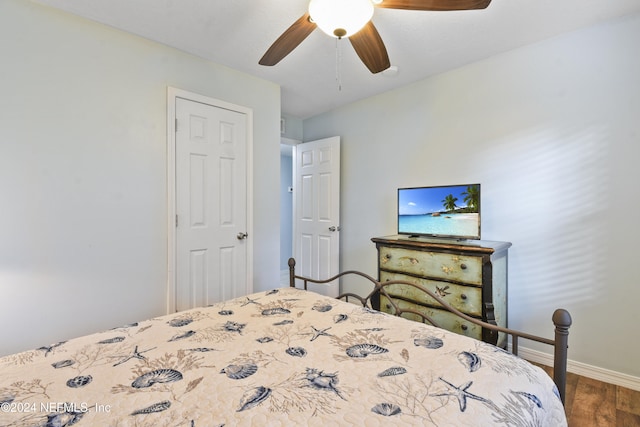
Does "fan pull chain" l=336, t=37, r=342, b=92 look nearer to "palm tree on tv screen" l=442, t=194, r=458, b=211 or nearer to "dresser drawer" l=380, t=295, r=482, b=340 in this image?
"palm tree on tv screen" l=442, t=194, r=458, b=211

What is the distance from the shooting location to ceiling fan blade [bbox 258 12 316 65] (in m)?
1.58

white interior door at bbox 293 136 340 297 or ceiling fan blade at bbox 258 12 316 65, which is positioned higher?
ceiling fan blade at bbox 258 12 316 65

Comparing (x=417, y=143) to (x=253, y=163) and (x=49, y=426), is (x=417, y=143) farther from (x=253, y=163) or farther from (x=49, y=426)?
(x=49, y=426)

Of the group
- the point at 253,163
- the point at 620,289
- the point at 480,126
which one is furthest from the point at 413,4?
the point at 620,289

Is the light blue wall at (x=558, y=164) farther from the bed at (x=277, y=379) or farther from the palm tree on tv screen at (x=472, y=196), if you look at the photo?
the bed at (x=277, y=379)

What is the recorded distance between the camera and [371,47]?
1752 millimetres

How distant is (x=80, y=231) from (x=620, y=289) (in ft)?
11.9

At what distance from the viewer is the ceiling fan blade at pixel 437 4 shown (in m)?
1.34

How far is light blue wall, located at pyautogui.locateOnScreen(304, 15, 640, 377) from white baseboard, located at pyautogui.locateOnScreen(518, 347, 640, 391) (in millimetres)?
42

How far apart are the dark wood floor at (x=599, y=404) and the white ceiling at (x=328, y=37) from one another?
8.06ft

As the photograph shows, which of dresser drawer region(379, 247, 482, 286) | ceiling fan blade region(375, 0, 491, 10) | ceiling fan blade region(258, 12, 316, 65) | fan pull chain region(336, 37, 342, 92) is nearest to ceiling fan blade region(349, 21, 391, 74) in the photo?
ceiling fan blade region(375, 0, 491, 10)

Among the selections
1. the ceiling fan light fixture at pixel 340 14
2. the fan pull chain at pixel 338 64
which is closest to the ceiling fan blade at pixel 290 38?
the ceiling fan light fixture at pixel 340 14

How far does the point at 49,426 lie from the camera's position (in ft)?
2.33

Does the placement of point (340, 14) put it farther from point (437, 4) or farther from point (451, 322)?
point (451, 322)
